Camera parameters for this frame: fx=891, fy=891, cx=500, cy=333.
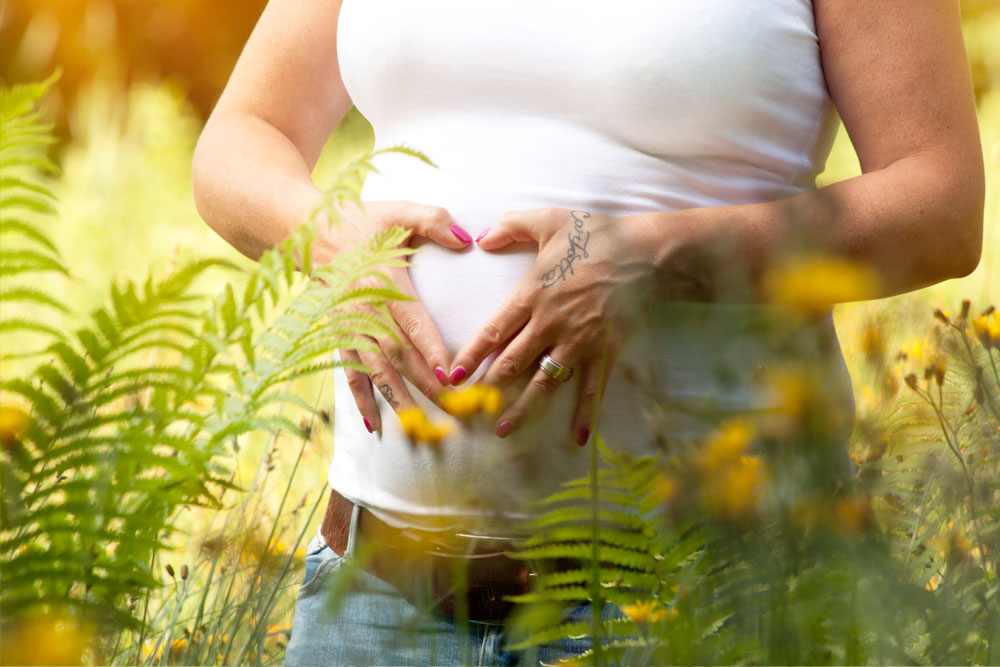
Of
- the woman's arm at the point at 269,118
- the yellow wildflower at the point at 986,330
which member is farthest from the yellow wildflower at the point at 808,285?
the woman's arm at the point at 269,118

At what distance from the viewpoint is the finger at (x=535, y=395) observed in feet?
3.38

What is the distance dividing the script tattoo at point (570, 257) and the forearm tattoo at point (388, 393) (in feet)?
0.78

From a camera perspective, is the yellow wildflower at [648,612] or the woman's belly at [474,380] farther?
the woman's belly at [474,380]

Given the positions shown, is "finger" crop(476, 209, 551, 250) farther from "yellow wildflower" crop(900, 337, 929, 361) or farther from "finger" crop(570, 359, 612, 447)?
"yellow wildflower" crop(900, 337, 929, 361)

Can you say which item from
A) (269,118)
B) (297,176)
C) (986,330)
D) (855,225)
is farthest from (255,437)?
(986,330)

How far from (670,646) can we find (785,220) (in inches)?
11.5

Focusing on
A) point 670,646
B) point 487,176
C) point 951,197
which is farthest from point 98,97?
point 670,646

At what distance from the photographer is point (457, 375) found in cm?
107

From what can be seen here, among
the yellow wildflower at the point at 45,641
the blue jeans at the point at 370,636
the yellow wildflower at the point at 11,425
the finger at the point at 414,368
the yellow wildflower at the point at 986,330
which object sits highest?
the finger at the point at 414,368

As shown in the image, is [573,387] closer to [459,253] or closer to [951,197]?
[459,253]

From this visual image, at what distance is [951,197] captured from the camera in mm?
1062

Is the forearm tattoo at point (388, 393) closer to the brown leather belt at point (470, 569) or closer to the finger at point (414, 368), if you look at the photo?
the finger at point (414, 368)

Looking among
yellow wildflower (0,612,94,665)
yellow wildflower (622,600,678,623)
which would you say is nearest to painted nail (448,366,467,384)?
yellow wildflower (622,600,678,623)

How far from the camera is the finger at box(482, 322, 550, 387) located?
1031 millimetres
